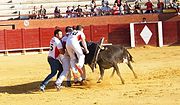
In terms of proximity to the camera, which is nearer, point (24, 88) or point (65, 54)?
point (65, 54)

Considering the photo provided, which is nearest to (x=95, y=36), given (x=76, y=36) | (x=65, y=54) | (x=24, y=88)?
(x=24, y=88)

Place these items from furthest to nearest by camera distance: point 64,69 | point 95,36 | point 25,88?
point 95,36 < point 25,88 < point 64,69

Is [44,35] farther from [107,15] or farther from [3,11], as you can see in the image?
[3,11]

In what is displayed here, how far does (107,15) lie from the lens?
24.9 meters

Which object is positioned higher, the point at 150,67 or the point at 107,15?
the point at 107,15

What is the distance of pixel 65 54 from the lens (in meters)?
9.62

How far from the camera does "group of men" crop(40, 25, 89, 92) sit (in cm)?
932

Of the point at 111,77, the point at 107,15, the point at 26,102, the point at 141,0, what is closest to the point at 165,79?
the point at 111,77

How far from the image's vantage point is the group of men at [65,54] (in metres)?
9.32

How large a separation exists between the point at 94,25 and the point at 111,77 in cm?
1262

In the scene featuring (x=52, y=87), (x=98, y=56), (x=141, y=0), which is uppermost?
(x=141, y=0)

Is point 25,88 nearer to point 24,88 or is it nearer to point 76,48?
point 24,88

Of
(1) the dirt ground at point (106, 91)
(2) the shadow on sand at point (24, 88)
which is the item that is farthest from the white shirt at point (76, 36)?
(2) the shadow on sand at point (24, 88)

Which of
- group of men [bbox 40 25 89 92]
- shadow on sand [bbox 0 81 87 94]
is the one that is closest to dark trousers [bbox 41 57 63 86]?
group of men [bbox 40 25 89 92]
